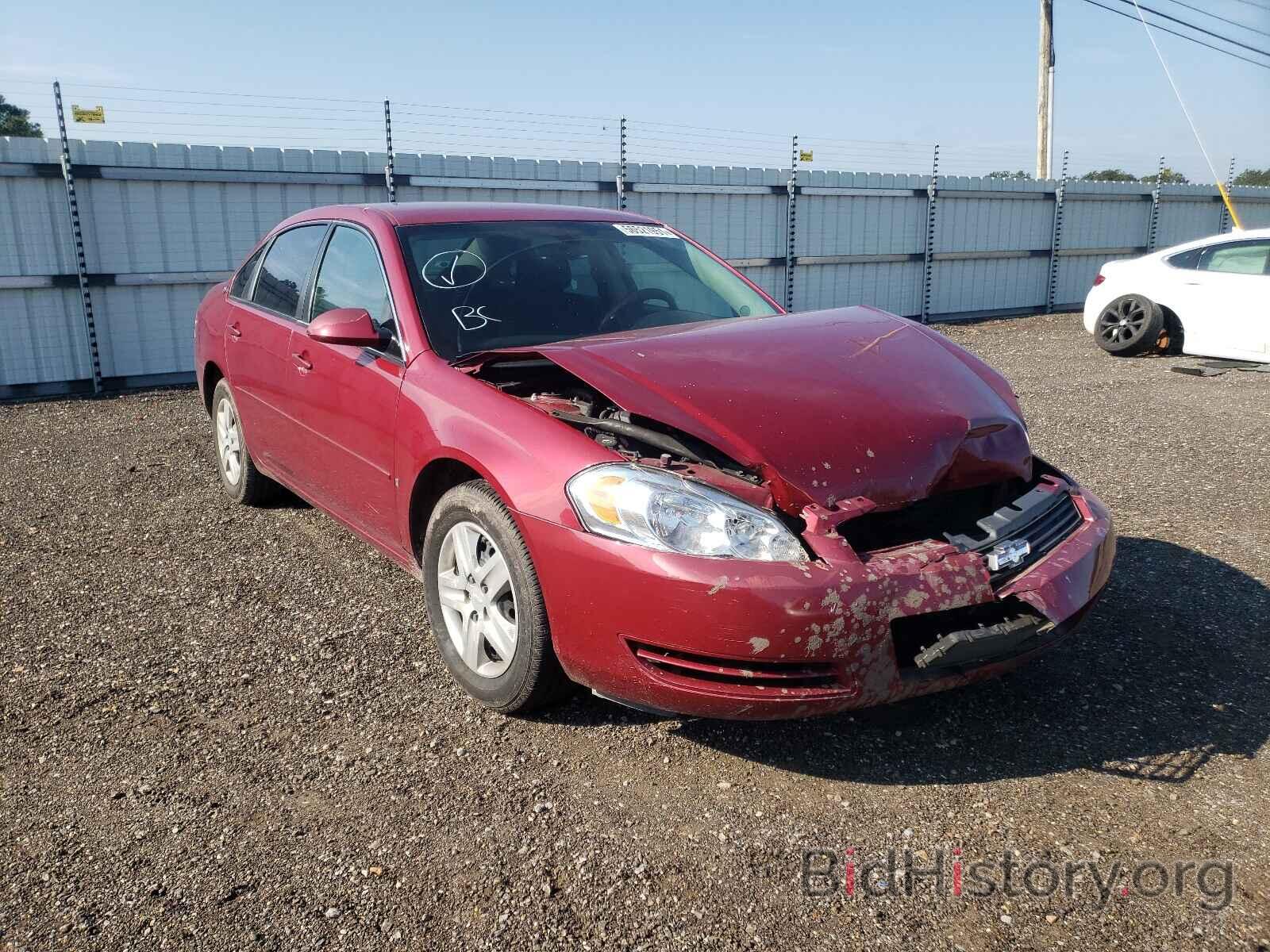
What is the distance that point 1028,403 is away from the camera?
8516 millimetres

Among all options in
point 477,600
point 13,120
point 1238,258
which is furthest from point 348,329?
point 13,120

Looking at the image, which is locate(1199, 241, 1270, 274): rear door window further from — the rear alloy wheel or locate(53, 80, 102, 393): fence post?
locate(53, 80, 102, 393): fence post

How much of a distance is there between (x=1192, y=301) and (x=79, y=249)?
36.7 ft

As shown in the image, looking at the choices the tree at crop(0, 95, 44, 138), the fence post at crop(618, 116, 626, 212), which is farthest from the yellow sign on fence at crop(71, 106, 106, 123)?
the tree at crop(0, 95, 44, 138)

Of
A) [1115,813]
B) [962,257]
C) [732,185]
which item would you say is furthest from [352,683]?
[962,257]

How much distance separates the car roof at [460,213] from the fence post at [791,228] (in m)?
9.94

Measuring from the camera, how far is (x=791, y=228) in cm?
1413

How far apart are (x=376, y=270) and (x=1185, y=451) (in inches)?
217

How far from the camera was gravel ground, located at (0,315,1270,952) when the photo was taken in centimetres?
232

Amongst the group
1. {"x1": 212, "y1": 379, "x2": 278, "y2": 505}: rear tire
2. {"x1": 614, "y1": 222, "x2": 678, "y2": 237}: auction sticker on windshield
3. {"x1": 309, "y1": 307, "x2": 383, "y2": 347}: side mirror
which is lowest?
{"x1": 212, "y1": 379, "x2": 278, "y2": 505}: rear tire

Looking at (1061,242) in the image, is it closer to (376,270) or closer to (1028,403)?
(1028,403)

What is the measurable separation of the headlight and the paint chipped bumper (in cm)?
4

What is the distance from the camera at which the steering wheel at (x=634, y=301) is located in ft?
13.0

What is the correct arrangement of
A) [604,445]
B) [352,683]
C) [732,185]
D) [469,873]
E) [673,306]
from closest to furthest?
[469,873] < [604,445] < [352,683] < [673,306] < [732,185]
